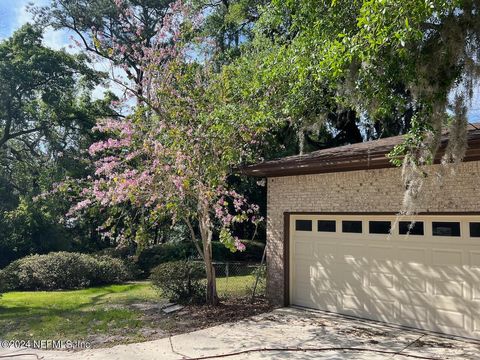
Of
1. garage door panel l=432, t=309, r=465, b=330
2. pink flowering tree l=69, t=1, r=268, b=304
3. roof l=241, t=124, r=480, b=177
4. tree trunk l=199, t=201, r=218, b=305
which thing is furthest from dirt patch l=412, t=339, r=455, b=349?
tree trunk l=199, t=201, r=218, b=305

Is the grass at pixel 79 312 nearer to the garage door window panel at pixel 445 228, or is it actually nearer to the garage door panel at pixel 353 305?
the garage door panel at pixel 353 305

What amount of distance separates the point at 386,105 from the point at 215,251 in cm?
1394

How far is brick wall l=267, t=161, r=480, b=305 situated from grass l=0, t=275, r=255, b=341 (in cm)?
230

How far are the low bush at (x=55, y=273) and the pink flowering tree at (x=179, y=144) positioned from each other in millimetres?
6036

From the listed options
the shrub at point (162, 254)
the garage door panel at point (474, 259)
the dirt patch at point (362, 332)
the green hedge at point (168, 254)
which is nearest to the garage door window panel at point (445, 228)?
the garage door panel at point (474, 259)

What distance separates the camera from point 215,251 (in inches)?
781

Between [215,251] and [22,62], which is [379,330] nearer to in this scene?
[215,251]

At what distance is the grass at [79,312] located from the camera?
7.97 meters

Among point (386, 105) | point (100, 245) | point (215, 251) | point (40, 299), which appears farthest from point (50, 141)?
point (386, 105)

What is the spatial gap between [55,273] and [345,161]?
36.5 feet

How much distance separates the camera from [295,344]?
22.4 ft

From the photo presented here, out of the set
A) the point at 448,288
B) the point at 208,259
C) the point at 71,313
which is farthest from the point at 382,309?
the point at 71,313

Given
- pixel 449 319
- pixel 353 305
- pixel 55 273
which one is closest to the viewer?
pixel 449 319

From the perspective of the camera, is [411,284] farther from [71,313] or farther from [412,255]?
[71,313]
